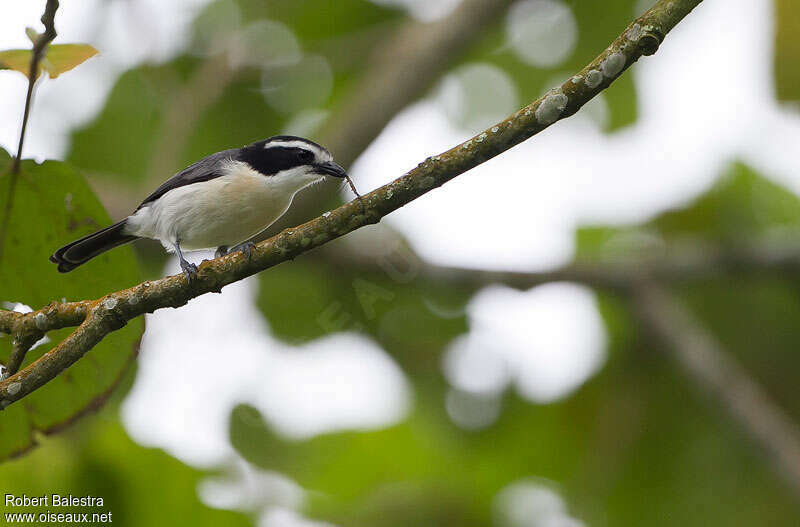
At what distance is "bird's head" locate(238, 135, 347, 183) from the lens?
4980 millimetres

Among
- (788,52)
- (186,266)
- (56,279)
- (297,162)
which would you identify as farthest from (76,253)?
(788,52)

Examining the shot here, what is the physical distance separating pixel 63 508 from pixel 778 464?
4273 millimetres

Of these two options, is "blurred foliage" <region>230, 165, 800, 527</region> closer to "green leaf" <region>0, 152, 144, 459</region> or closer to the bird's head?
the bird's head

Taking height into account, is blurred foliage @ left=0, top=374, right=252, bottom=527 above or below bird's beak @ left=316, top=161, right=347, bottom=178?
below

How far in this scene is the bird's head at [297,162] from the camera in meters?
4.98

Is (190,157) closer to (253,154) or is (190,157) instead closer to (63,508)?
(253,154)

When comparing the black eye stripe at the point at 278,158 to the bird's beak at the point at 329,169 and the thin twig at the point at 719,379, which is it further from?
the thin twig at the point at 719,379

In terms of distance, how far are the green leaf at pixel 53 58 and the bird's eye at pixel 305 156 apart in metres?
2.19

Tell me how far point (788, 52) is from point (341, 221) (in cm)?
478

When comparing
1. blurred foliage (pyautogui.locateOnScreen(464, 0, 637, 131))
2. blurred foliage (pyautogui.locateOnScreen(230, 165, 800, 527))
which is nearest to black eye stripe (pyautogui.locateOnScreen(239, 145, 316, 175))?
blurred foliage (pyautogui.locateOnScreen(230, 165, 800, 527))

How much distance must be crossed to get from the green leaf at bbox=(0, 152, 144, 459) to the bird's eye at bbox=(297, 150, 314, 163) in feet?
5.47

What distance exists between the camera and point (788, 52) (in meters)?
6.56

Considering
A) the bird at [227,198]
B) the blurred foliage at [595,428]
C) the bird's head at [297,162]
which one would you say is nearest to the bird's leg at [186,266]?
the bird at [227,198]

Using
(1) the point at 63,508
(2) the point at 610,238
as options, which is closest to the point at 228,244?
(1) the point at 63,508
